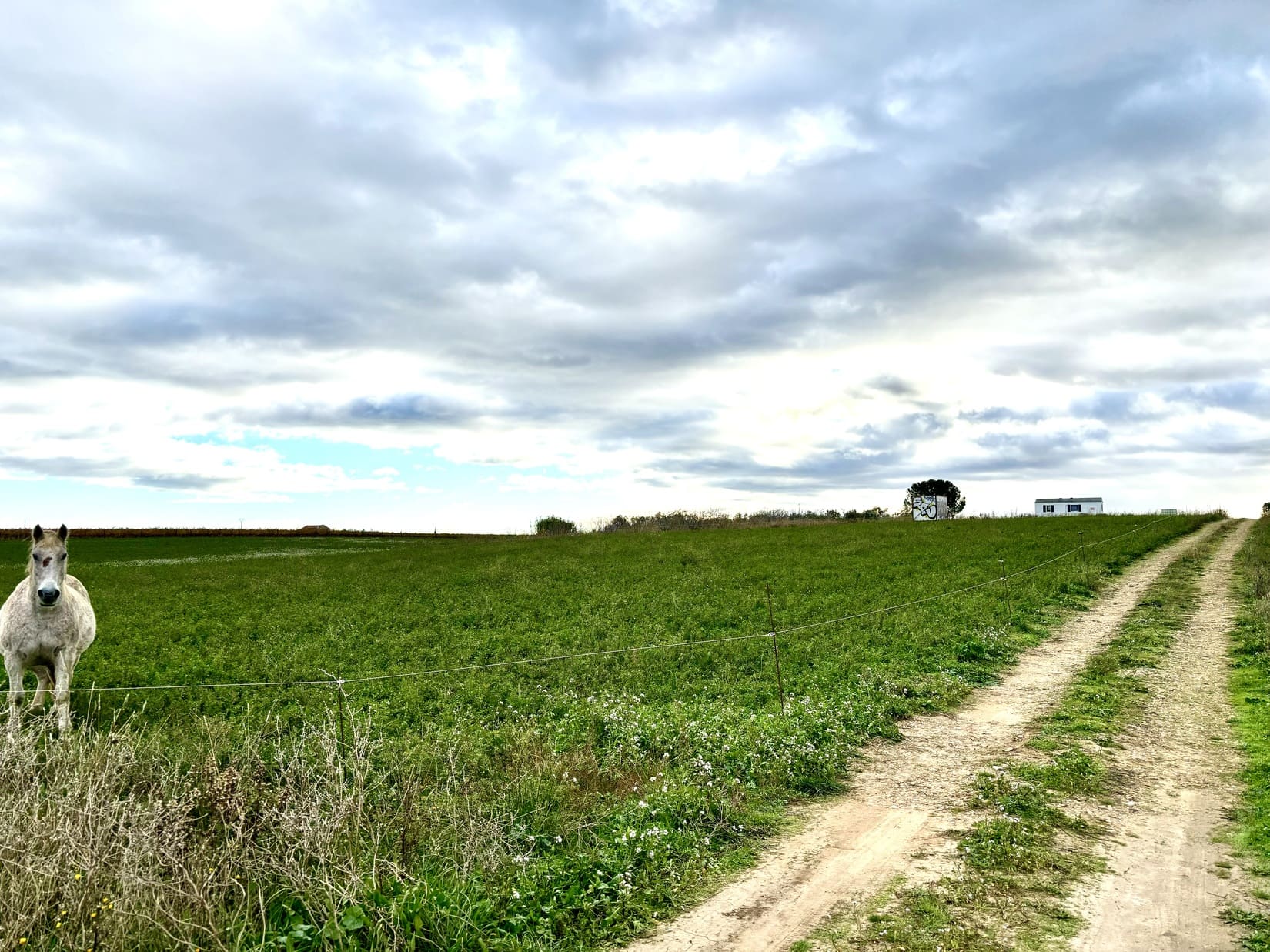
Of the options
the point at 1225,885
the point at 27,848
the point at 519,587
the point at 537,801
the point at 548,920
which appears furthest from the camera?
the point at 519,587

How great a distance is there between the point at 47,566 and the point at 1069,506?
8838cm

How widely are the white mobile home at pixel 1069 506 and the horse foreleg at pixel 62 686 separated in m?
85.3

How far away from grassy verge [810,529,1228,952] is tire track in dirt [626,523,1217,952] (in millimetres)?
294

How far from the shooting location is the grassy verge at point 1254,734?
6.85 metres

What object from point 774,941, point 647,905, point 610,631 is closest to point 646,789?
point 647,905

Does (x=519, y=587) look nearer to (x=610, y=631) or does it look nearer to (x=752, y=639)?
(x=610, y=631)

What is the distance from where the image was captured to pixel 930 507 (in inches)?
3039

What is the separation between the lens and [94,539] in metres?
75.8

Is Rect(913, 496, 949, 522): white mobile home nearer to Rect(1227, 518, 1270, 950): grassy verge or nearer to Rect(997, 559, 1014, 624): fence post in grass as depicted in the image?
Rect(997, 559, 1014, 624): fence post in grass

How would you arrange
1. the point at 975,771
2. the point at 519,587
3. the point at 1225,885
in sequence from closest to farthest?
the point at 1225,885
the point at 975,771
the point at 519,587

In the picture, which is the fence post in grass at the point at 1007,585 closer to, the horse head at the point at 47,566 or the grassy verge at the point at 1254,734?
the grassy verge at the point at 1254,734

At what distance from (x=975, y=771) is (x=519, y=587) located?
23.2 metres

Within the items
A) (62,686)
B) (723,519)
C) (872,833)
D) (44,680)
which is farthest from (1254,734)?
(723,519)

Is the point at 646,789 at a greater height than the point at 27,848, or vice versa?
the point at 27,848
